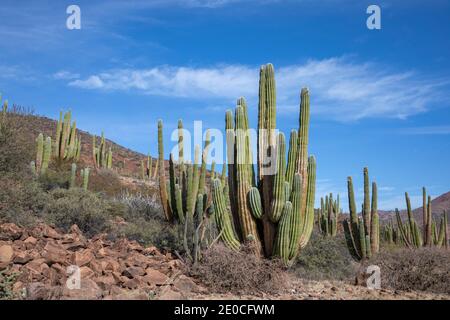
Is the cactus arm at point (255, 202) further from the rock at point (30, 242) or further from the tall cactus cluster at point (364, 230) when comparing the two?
the tall cactus cluster at point (364, 230)

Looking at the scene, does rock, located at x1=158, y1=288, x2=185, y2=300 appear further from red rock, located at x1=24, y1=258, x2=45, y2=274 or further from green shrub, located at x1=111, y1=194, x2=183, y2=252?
green shrub, located at x1=111, y1=194, x2=183, y2=252

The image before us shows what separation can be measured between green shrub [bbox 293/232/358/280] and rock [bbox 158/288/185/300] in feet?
16.1

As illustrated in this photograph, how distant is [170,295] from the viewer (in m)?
6.98

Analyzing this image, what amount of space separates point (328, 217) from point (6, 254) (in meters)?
17.4

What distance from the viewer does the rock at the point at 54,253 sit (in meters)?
7.94

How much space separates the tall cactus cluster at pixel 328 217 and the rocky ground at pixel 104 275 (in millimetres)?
11976

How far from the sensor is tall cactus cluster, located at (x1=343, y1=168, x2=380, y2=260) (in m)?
14.5

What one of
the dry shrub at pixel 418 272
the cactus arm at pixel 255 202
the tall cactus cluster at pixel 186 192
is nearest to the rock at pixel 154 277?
the cactus arm at pixel 255 202
